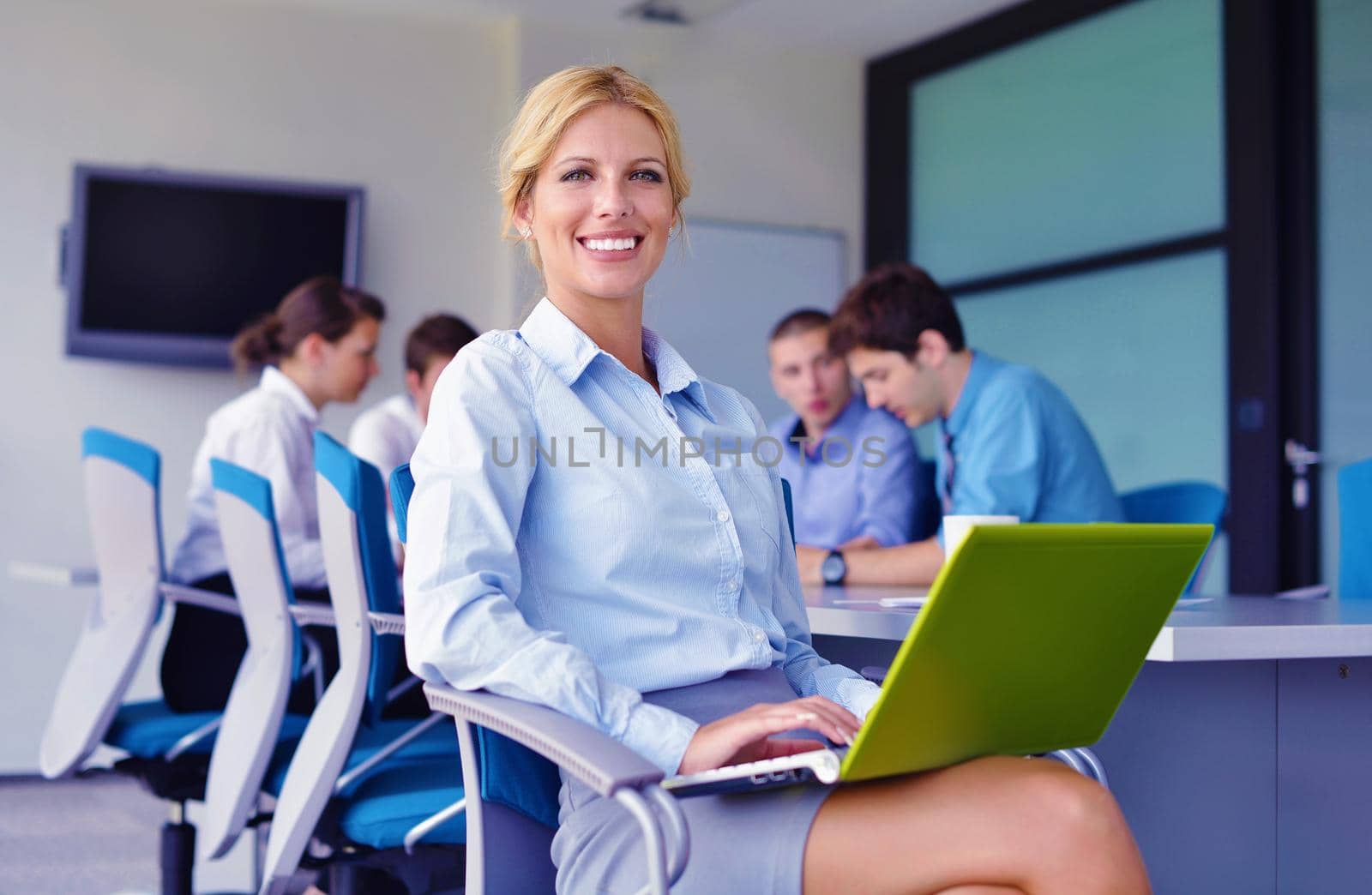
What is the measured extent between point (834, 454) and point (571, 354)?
2.33 meters

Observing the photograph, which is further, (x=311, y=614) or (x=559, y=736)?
(x=311, y=614)

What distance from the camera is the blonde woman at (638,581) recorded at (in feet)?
3.88

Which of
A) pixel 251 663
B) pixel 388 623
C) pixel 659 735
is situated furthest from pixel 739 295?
pixel 659 735

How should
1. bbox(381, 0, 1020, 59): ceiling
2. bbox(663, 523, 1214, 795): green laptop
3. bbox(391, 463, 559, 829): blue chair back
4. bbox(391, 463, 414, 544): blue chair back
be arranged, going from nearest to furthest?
bbox(663, 523, 1214, 795): green laptop
bbox(391, 463, 559, 829): blue chair back
bbox(391, 463, 414, 544): blue chair back
bbox(381, 0, 1020, 59): ceiling

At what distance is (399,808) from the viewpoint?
196 cm

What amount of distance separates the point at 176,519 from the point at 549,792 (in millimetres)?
4300

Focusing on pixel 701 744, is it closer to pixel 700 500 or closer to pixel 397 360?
pixel 700 500

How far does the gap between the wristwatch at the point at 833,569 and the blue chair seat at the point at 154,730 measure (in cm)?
122

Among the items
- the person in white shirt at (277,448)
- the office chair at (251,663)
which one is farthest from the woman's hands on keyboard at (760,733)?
the person in white shirt at (277,448)

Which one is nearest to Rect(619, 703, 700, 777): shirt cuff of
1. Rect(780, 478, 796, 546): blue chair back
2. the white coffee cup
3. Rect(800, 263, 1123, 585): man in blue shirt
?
Rect(780, 478, 796, 546): blue chair back

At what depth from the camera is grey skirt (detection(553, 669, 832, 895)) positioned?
1.22m

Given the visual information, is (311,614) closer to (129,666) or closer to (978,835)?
(129,666)

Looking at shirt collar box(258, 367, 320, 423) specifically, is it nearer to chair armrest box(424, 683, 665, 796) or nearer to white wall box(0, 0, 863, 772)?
white wall box(0, 0, 863, 772)

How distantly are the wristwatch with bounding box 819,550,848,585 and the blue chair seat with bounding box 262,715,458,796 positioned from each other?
756 mm
